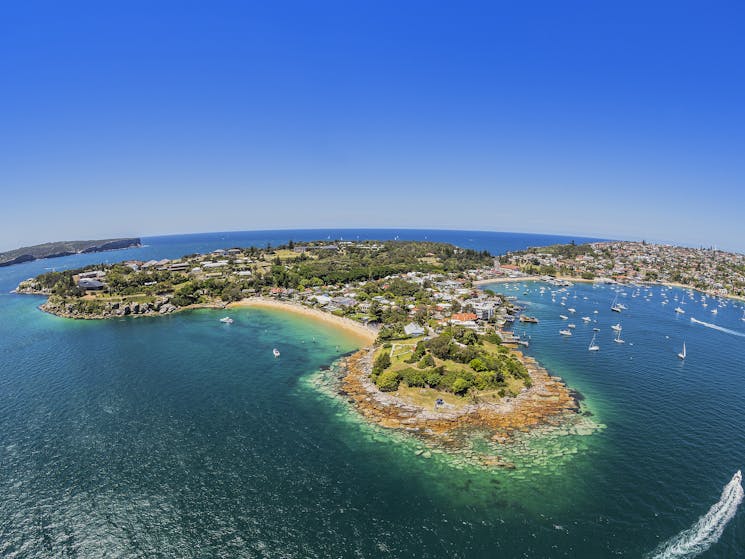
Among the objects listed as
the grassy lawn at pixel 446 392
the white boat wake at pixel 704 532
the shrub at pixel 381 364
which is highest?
the shrub at pixel 381 364

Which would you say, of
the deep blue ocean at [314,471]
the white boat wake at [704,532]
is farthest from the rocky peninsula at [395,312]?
the white boat wake at [704,532]

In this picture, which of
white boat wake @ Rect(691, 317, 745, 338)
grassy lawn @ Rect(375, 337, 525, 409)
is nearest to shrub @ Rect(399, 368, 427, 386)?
grassy lawn @ Rect(375, 337, 525, 409)

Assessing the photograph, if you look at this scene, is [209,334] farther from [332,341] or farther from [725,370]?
[725,370]

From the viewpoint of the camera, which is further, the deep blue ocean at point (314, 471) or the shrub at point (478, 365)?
the shrub at point (478, 365)

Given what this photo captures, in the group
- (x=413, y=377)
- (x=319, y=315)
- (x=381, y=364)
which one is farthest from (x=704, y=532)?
(x=319, y=315)

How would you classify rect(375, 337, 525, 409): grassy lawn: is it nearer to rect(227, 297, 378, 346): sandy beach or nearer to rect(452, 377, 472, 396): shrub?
rect(452, 377, 472, 396): shrub

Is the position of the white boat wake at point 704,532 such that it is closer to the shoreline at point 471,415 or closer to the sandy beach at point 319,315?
the shoreline at point 471,415
